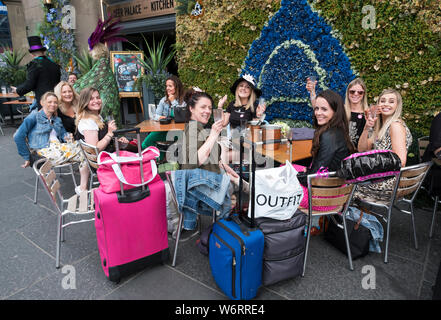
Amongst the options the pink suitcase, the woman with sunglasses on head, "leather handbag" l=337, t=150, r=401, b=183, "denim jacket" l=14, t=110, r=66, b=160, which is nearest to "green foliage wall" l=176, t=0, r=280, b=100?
the woman with sunglasses on head

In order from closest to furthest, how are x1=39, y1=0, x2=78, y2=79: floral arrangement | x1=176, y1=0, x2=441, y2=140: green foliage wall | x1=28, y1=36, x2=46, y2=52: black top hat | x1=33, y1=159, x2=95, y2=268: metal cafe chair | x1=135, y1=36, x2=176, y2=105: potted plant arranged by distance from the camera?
x1=33, y1=159, x2=95, y2=268: metal cafe chair, x1=176, y1=0, x2=441, y2=140: green foliage wall, x1=28, y1=36, x2=46, y2=52: black top hat, x1=135, y1=36, x2=176, y2=105: potted plant, x1=39, y1=0, x2=78, y2=79: floral arrangement

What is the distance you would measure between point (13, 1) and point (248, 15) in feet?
42.2

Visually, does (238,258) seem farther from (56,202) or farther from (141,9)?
(141,9)

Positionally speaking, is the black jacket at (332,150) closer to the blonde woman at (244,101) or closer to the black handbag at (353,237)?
the black handbag at (353,237)

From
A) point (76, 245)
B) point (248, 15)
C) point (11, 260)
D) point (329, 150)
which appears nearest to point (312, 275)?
point (329, 150)

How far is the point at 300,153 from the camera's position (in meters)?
2.87

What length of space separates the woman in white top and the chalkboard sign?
4.46m

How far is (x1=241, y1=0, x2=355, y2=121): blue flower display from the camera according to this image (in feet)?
13.7

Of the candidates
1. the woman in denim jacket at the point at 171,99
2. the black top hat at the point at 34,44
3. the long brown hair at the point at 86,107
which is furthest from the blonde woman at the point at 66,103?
the black top hat at the point at 34,44

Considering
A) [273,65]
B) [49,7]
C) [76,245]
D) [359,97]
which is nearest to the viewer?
[76,245]

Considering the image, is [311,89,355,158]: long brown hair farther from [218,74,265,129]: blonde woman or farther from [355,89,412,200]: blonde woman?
[218,74,265,129]: blonde woman

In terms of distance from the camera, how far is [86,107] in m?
3.24

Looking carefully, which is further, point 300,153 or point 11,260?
point 300,153
